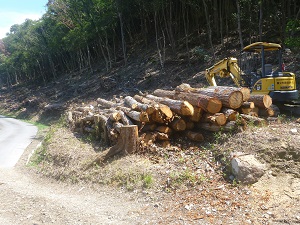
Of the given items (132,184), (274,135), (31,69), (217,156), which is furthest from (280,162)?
(31,69)

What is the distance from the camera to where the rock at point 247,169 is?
6.70m

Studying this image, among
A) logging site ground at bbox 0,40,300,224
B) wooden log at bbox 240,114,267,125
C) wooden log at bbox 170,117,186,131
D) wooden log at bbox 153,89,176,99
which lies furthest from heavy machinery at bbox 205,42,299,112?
wooden log at bbox 170,117,186,131

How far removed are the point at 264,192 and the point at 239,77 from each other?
7.13m

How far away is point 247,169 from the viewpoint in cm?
676

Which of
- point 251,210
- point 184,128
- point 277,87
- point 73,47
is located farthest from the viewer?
point 73,47

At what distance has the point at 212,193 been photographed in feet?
21.4

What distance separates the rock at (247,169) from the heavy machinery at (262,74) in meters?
4.53

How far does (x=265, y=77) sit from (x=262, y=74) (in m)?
0.20

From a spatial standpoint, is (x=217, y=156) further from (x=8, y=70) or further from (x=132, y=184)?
(x=8, y=70)

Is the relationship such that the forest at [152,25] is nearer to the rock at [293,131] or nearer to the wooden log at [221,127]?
the rock at [293,131]

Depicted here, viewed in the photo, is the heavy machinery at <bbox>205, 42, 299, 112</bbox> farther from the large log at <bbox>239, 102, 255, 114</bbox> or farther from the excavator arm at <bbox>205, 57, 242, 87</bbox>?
the large log at <bbox>239, 102, 255, 114</bbox>

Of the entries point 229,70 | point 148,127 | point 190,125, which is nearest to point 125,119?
point 148,127

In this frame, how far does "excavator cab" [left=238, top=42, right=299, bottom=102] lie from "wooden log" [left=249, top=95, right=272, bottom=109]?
90cm

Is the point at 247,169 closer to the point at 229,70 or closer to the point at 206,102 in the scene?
the point at 206,102
